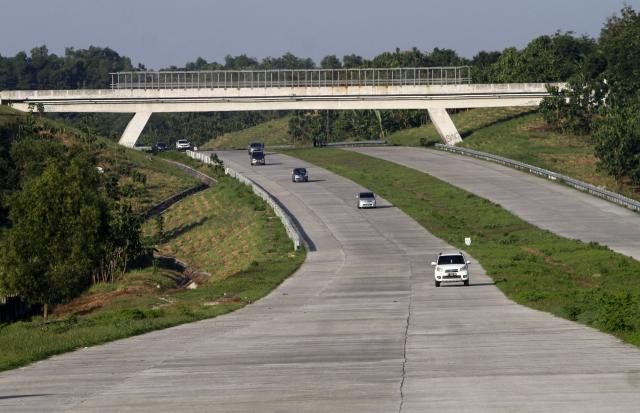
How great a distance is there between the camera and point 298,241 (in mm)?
82688

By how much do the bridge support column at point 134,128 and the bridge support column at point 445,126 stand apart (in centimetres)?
3271

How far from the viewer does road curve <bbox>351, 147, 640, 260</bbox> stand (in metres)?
87.4

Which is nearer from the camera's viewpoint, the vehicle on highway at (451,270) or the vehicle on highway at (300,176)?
the vehicle on highway at (451,270)

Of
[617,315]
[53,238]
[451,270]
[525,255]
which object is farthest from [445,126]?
[617,315]

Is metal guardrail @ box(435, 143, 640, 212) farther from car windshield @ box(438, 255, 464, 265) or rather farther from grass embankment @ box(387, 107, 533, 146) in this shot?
car windshield @ box(438, 255, 464, 265)

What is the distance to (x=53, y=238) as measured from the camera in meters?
69.9

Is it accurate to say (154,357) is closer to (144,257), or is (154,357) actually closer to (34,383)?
(34,383)

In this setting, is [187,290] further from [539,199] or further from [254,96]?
[254,96]

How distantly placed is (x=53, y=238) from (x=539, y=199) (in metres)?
50.0

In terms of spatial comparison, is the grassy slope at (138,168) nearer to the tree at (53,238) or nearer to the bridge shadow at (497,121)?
the bridge shadow at (497,121)

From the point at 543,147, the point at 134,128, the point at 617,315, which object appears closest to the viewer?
the point at 617,315

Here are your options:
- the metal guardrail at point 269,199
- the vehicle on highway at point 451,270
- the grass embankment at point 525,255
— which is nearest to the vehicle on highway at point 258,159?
the metal guardrail at point 269,199

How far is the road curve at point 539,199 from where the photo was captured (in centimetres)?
8738

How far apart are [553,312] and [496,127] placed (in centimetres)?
11714
